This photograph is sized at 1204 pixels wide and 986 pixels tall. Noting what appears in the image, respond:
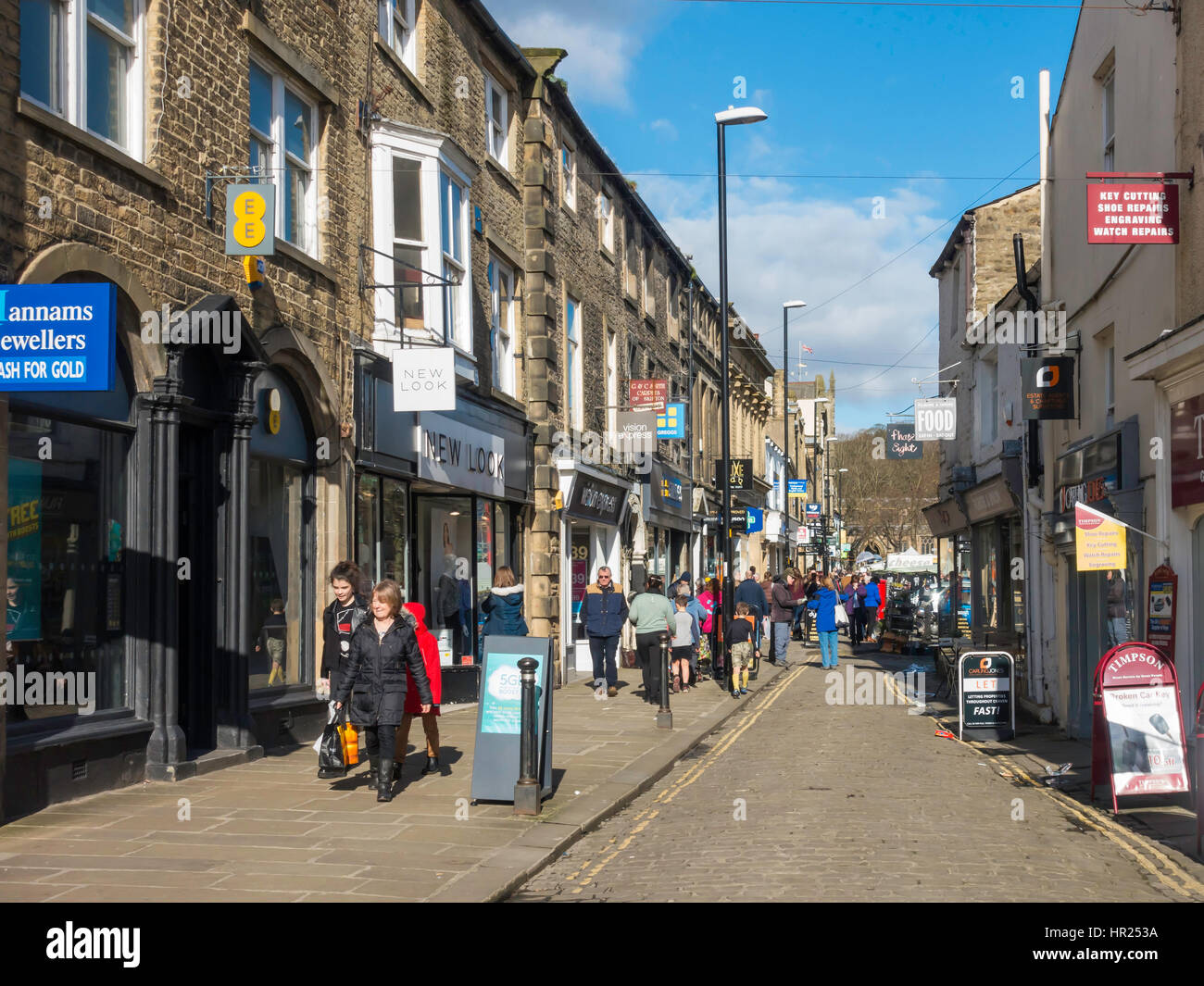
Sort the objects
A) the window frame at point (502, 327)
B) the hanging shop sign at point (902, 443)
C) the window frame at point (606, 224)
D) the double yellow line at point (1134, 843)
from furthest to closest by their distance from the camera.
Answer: the hanging shop sign at point (902, 443) → the window frame at point (606, 224) → the window frame at point (502, 327) → the double yellow line at point (1134, 843)

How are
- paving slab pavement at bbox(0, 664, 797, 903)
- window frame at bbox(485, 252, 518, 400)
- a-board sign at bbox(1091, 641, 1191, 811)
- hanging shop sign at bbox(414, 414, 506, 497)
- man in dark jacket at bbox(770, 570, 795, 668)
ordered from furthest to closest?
man in dark jacket at bbox(770, 570, 795, 668) < window frame at bbox(485, 252, 518, 400) < hanging shop sign at bbox(414, 414, 506, 497) < a-board sign at bbox(1091, 641, 1191, 811) < paving slab pavement at bbox(0, 664, 797, 903)

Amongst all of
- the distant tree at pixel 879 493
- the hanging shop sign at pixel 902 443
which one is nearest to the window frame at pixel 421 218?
the hanging shop sign at pixel 902 443

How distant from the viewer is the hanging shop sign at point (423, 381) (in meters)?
14.1

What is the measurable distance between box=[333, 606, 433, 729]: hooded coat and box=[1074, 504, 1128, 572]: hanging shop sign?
20.8ft

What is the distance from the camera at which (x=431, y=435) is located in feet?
52.4

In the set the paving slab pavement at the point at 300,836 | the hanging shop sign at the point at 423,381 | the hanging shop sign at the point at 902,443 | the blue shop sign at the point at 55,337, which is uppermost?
the hanging shop sign at the point at 902,443

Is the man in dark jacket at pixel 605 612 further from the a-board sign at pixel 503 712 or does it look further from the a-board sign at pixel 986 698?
the a-board sign at pixel 503 712

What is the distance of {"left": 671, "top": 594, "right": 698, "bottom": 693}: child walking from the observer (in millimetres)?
19344

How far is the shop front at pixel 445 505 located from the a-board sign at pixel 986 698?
663cm

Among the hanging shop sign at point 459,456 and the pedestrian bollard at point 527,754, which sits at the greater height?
the hanging shop sign at point 459,456

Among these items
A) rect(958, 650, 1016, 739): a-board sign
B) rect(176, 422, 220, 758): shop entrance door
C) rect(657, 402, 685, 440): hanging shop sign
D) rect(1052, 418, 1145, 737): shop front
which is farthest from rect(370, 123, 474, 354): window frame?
rect(657, 402, 685, 440): hanging shop sign

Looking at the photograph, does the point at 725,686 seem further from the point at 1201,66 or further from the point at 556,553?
the point at 1201,66

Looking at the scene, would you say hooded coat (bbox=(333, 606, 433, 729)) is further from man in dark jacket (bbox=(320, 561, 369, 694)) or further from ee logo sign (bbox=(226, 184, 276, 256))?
ee logo sign (bbox=(226, 184, 276, 256))
